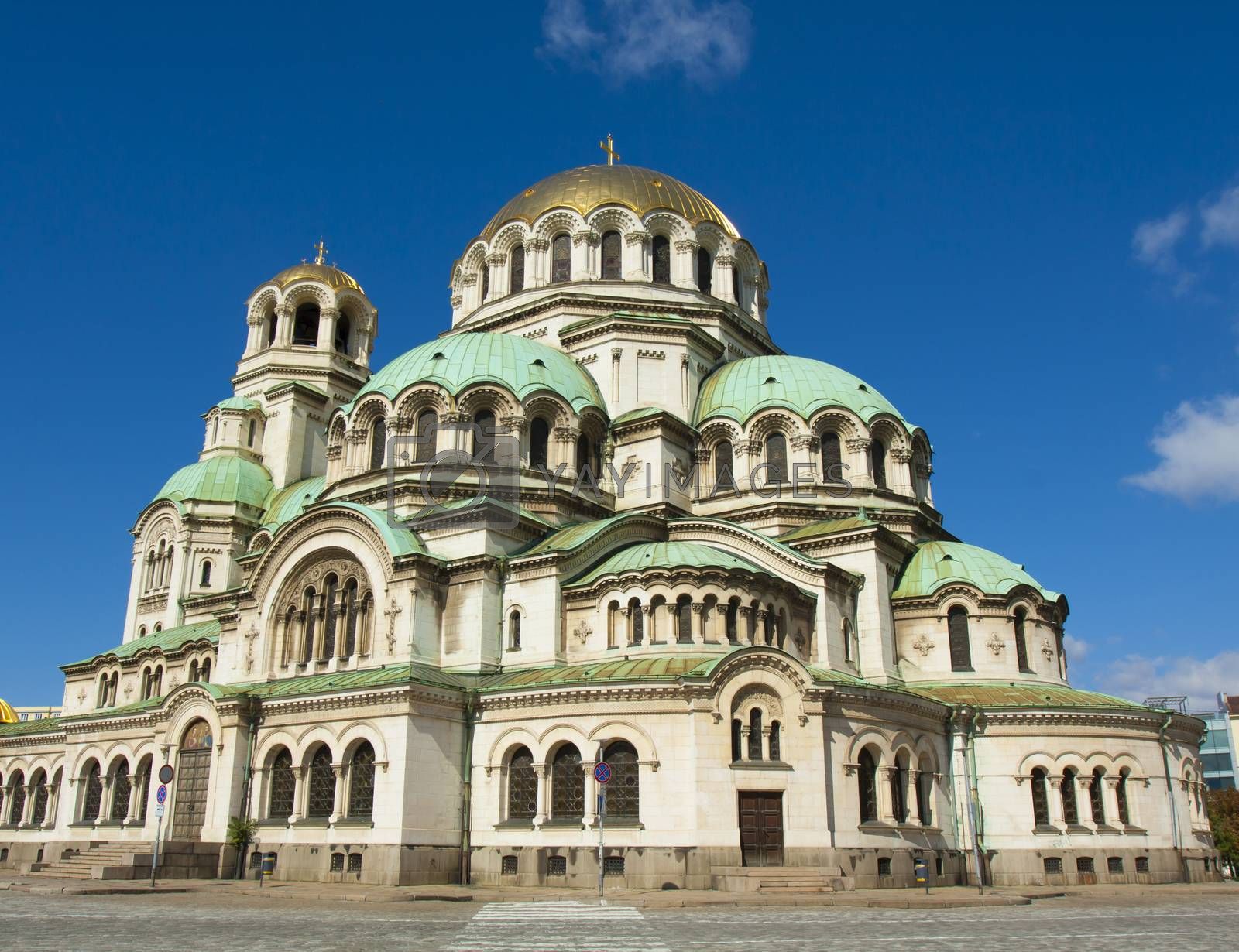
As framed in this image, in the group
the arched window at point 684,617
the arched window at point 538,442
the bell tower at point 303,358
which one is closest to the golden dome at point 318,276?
the bell tower at point 303,358

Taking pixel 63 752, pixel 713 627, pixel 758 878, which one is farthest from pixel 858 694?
pixel 63 752

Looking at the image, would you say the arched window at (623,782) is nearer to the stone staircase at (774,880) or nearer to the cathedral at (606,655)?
the cathedral at (606,655)

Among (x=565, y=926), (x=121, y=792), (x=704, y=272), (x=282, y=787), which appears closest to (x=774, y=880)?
(x=565, y=926)

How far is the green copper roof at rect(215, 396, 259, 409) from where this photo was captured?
47.7 m

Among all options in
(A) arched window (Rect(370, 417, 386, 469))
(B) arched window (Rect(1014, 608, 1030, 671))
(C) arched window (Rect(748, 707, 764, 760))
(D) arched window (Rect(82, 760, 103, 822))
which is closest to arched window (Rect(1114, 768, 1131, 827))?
(B) arched window (Rect(1014, 608, 1030, 671))

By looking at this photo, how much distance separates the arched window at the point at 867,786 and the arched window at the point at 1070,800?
22.4 feet

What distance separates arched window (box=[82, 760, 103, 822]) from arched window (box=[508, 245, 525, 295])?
22620mm

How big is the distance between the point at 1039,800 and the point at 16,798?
3641 cm

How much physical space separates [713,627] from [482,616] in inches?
252

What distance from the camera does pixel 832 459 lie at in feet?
125

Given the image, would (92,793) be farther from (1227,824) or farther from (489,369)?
(1227,824)

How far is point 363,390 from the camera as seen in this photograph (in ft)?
122

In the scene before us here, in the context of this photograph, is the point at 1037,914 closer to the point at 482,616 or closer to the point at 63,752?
the point at 482,616

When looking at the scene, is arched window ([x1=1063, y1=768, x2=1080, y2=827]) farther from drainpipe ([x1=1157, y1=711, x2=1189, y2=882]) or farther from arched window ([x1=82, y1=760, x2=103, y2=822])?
arched window ([x1=82, y1=760, x2=103, y2=822])
